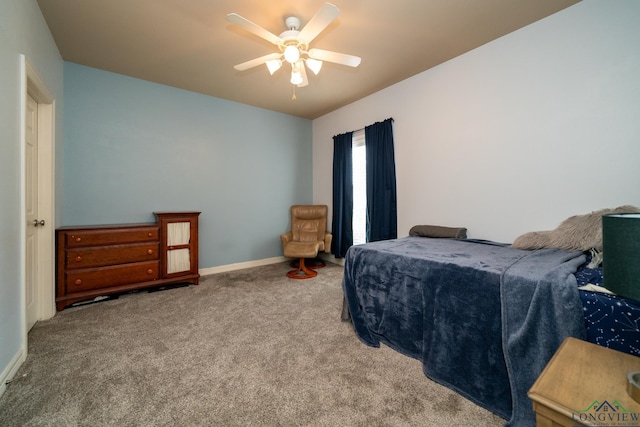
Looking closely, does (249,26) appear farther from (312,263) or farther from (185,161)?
(312,263)

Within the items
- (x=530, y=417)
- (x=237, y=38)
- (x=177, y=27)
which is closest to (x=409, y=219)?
(x=530, y=417)

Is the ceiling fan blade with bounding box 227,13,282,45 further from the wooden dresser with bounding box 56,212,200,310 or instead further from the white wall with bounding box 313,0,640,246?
the wooden dresser with bounding box 56,212,200,310

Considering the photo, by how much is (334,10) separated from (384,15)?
0.82 meters

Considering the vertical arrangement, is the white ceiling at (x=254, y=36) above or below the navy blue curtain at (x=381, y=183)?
above

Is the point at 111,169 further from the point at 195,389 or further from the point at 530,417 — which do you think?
the point at 530,417

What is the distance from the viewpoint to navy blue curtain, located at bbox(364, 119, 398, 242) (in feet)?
11.4

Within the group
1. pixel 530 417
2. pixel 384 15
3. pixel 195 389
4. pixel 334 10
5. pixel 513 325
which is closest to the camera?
pixel 530 417

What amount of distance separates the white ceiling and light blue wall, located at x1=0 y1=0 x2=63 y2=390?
58 cm

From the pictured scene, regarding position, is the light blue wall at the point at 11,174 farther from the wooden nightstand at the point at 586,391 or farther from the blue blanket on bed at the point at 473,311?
the wooden nightstand at the point at 586,391

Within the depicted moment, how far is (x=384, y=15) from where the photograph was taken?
85.0 inches

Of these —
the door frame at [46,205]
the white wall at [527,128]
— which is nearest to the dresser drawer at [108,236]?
the door frame at [46,205]

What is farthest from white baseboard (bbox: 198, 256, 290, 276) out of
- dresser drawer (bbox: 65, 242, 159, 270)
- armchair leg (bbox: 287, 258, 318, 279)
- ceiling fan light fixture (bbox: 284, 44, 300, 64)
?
ceiling fan light fixture (bbox: 284, 44, 300, 64)

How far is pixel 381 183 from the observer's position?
3.58 m

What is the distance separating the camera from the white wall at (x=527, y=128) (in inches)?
75.8
